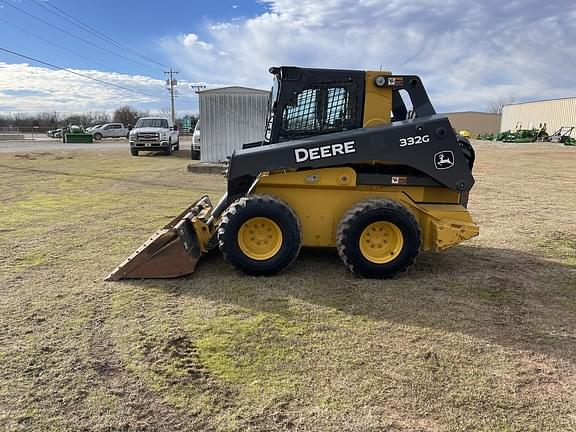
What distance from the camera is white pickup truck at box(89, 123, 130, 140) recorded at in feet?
170

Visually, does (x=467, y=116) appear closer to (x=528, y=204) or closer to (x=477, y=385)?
(x=528, y=204)

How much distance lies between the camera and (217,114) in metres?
18.5

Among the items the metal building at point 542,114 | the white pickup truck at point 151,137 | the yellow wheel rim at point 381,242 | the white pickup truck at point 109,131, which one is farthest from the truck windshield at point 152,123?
the metal building at point 542,114

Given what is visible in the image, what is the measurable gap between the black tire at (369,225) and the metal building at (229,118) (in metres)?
13.5

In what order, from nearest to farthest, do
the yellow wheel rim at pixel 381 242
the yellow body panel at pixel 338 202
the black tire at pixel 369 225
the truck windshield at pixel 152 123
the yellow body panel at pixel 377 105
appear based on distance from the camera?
the black tire at pixel 369 225 → the yellow wheel rim at pixel 381 242 → the yellow body panel at pixel 338 202 → the yellow body panel at pixel 377 105 → the truck windshield at pixel 152 123

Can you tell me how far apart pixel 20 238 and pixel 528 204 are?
9.98m

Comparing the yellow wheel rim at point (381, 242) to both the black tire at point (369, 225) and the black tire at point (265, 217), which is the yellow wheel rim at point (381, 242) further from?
the black tire at point (265, 217)

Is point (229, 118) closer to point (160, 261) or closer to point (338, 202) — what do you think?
point (338, 202)

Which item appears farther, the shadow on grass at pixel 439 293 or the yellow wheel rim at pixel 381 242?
the yellow wheel rim at pixel 381 242

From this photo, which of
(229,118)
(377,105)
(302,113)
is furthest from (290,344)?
(229,118)

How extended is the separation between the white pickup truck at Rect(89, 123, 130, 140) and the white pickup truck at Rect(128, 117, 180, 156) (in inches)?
1112

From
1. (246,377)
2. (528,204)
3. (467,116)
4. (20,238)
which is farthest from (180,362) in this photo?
(467,116)

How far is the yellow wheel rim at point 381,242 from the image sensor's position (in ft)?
17.6

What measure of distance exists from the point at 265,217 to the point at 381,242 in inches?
52.3
